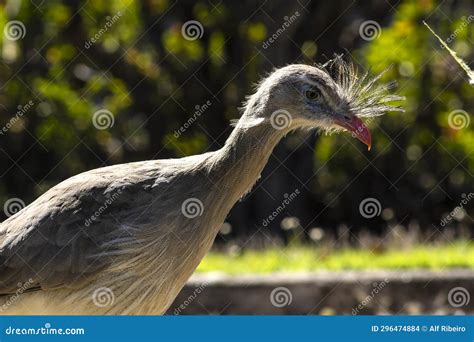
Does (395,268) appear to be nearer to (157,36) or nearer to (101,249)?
Result: (101,249)

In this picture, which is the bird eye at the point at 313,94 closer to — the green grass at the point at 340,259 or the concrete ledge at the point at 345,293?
the concrete ledge at the point at 345,293

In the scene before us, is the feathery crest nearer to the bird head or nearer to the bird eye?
the bird head

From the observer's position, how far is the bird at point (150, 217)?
463cm

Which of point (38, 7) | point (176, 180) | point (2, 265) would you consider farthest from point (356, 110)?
point (38, 7)

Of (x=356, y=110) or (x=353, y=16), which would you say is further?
(x=353, y=16)

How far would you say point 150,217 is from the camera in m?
4.69

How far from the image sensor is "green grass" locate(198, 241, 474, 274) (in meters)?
8.09

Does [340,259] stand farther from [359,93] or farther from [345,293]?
[359,93]

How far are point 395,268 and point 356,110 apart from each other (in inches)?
129

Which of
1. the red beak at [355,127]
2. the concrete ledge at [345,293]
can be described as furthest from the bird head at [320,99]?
the concrete ledge at [345,293]

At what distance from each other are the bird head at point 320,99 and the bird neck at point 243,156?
0.21ft

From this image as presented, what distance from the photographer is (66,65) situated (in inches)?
466

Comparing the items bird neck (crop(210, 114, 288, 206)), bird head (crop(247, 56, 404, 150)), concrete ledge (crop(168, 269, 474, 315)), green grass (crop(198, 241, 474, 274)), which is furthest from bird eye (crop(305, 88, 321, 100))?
green grass (crop(198, 241, 474, 274))

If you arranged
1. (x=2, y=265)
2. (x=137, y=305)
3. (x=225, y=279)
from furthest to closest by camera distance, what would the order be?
(x=225, y=279) → (x=2, y=265) → (x=137, y=305)
